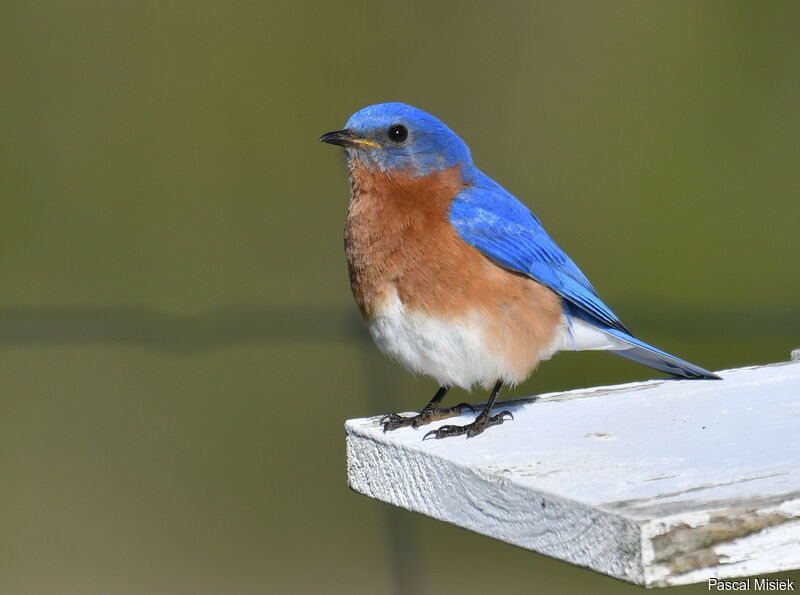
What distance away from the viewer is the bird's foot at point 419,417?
293cm

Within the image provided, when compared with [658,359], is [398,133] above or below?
above

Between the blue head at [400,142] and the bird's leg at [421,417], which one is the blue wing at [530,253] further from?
the bird's leg at [421,417]

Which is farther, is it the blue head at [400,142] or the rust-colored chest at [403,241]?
the blue head at [400,142]

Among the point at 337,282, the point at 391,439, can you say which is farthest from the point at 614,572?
the point at 337,282

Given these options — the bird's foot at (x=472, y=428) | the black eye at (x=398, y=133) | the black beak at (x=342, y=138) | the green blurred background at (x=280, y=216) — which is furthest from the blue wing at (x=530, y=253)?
the green blurred background at (x=280, y=216)

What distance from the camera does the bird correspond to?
3.26m

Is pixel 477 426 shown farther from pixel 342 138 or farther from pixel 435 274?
pixel 342 138

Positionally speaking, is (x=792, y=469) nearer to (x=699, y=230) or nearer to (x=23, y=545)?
(x=23, y=545)

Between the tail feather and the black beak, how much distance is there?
842 mm

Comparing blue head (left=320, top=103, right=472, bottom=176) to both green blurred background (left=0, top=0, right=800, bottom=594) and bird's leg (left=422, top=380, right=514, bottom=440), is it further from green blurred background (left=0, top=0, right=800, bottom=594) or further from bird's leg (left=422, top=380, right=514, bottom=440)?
green blurred background (left=0, top=0, right=800, bottom=594)

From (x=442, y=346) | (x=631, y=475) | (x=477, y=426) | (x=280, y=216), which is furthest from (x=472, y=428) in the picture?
(x=280, y=216)

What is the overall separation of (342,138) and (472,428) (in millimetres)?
1084

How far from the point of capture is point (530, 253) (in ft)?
11.3

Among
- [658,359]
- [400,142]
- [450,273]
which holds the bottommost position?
[658,359]
